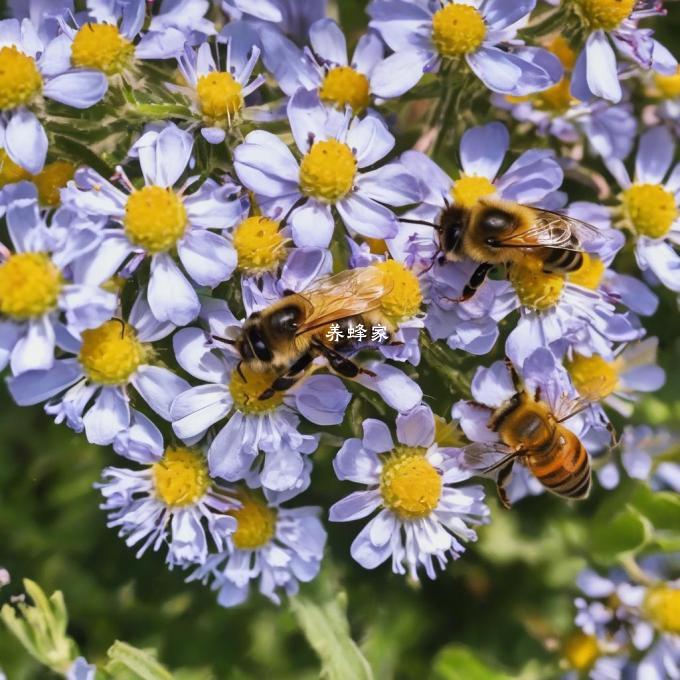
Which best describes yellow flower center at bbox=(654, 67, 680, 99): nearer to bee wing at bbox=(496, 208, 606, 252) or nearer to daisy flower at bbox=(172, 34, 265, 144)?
bee wing at bbox=(496, 208, 606, 252)

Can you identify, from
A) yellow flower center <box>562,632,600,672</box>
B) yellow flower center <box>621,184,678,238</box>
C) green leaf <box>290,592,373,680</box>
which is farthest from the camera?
yellow flower center <box>562,632,600,672</box>

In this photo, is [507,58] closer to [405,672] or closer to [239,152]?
[239,152]

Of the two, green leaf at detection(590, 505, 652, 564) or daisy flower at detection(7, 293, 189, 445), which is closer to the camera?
daisy flower at detection(7, 293, 189, 445)

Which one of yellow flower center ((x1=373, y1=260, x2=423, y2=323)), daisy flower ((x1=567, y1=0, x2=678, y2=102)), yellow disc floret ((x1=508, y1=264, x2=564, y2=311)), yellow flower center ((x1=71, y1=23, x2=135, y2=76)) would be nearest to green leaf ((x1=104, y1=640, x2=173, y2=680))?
yellow flower center ((x1=373, y1=260, x2=423, y2=323))

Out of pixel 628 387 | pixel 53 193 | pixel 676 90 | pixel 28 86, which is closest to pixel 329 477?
pixel 628 387

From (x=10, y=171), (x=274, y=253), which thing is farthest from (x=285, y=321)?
(x=10, y=171)

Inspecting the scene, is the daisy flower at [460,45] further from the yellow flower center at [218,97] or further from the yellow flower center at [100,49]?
the yellow flower center at [100,49]
